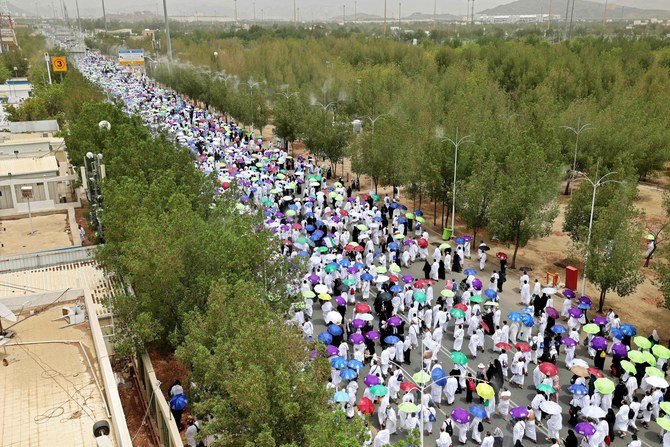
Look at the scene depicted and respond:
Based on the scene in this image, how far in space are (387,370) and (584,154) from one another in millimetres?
25342

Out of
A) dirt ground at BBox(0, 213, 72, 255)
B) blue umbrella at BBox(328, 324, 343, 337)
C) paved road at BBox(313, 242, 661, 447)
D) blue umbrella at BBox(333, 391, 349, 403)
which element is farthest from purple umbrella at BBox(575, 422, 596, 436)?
dirt ground at BBox(0, 213, 72, 255)

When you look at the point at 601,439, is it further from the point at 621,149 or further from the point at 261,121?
the point at 261,121

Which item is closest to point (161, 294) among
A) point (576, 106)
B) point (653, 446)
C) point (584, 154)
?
point (653, 446)

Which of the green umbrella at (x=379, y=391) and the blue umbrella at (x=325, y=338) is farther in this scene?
the blue umbrella at (x=325, y=338)

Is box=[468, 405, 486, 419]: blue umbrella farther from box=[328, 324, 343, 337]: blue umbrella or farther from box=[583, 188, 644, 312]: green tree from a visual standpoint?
box=[583, 188, 644, 312]: green tree

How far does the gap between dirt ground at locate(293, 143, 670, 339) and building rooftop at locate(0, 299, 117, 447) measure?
18.0 m

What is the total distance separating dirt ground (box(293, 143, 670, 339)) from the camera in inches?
876

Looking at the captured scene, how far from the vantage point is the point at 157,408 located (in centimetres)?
1529

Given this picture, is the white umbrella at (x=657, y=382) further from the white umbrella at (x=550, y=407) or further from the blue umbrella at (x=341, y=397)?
the blue umbrella at (x=341, y=397)

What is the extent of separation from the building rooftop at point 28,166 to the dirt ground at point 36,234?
2.56 meters

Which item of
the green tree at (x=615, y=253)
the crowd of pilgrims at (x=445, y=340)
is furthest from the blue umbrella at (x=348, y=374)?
the green tree at (x=615, y=253)

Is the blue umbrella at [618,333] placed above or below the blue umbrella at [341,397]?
below

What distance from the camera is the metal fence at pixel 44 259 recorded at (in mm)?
20719

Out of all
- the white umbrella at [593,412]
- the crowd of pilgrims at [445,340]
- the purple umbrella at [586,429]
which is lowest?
the crowd of pilgrims at [445,340]
